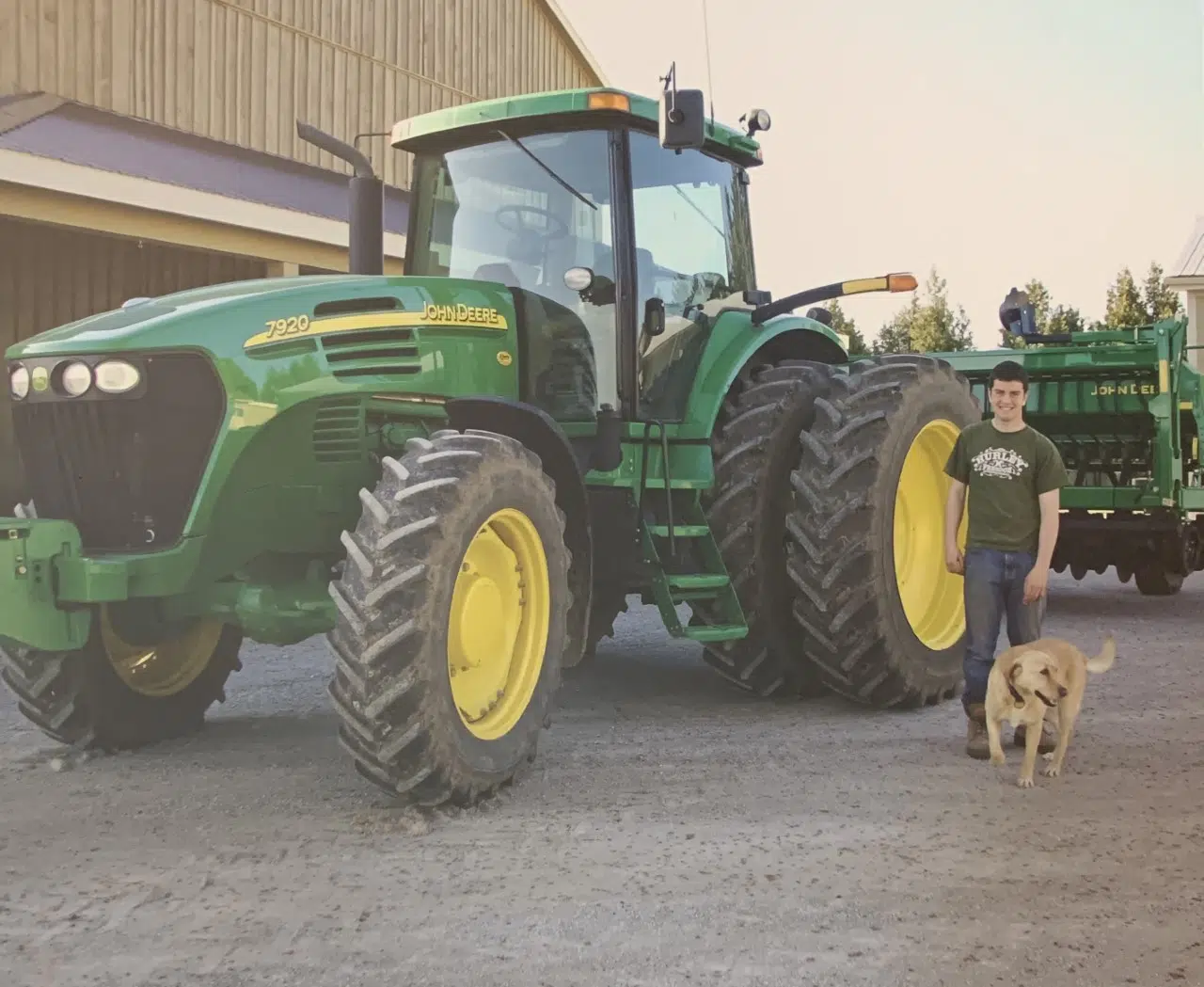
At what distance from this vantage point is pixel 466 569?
4664 millimetres

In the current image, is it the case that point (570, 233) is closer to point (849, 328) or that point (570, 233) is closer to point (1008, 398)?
point (1008, 398)

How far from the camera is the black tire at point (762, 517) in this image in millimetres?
6016

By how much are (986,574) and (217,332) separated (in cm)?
303

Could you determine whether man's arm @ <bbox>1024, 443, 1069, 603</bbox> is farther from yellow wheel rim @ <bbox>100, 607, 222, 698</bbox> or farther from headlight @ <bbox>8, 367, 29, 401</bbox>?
headlight @ <bbox>8, 367, 29, 401</bbox>

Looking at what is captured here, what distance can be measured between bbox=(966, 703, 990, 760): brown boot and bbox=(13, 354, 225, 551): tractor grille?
299cm

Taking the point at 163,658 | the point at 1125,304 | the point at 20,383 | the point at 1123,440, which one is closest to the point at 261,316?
the point at 20,383

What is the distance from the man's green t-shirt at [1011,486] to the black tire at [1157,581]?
17.0 ft

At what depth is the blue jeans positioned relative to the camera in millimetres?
5543

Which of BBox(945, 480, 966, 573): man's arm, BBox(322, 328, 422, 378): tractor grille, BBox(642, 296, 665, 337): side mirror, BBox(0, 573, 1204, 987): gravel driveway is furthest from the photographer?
BBox(642, 296, 665, 337): side mirror

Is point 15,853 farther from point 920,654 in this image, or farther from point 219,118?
point 219,118

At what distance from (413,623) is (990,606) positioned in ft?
8.17

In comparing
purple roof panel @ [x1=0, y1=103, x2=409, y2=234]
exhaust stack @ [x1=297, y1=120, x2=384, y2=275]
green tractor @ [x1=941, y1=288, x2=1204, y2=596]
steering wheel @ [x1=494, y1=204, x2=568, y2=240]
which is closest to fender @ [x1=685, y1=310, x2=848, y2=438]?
steering wheel @ [x1=494, y1=204, x2=568, y2=240]

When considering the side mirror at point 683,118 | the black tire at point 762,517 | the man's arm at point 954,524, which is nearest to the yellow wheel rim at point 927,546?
the black tire at point 762,517

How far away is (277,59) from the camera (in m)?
13.4
